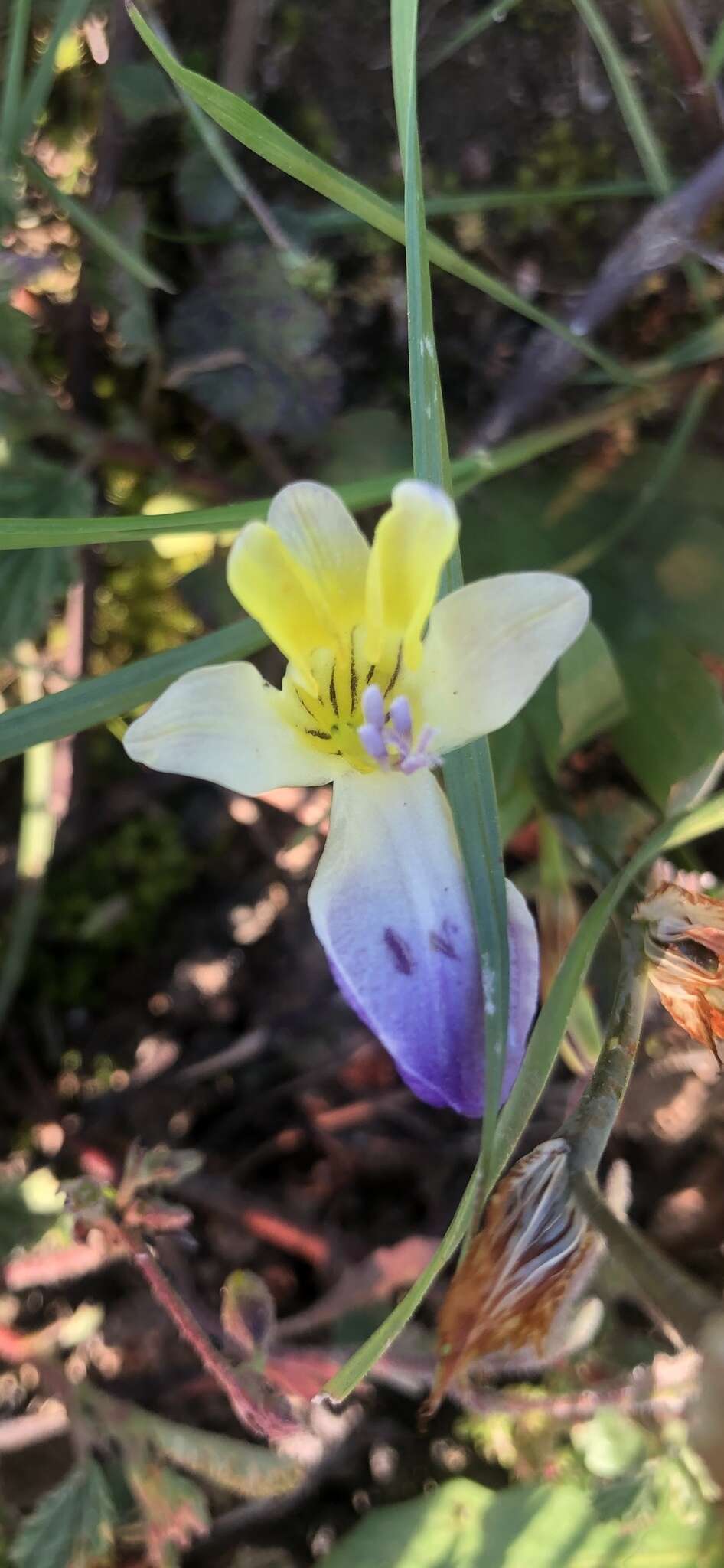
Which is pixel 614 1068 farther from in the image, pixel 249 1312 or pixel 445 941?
pixel 249 1312

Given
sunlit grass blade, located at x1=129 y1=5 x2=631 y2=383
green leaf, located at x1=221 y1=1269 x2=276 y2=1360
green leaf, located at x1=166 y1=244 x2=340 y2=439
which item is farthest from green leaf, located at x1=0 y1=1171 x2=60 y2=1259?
sunlit grass blade, located at x1=129 y1=5 x2=631 y2=383

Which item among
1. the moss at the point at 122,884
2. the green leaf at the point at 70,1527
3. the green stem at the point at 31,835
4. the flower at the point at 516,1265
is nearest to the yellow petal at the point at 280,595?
the flower at the point at 516,1265

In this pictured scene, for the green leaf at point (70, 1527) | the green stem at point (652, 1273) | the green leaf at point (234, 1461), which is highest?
the green stem at point (652, 1273)

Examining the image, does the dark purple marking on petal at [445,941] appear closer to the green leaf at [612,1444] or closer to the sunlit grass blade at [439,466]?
the sunlit grass blade at [439,466]

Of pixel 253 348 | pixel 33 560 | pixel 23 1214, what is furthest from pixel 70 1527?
pixel 253 348

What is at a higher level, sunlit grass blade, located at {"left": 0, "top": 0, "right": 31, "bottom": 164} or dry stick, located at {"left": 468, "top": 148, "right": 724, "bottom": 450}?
sunlit grass blade, located at {"left": 0, "top": 0, "right": 31, "bottom": 164}

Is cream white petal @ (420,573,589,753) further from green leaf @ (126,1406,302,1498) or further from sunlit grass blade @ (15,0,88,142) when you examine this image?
green leaf @ (126,1406,302,1498)
